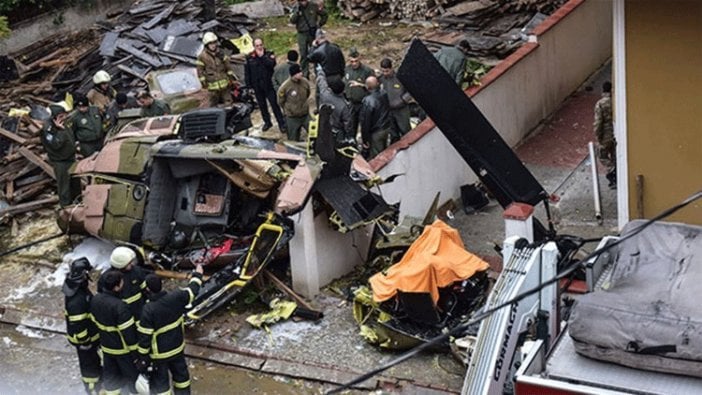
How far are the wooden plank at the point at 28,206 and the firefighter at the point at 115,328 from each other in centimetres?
524

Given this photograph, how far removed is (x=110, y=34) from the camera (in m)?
19.7

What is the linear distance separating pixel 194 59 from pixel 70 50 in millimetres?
3416

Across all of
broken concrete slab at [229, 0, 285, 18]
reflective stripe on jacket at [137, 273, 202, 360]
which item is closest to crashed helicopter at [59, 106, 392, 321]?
reflective stripe on jacket at [137, 273, 202, 360]

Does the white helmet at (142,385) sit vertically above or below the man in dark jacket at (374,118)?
below

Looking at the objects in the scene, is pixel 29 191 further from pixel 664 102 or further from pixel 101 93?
pixel 664 102

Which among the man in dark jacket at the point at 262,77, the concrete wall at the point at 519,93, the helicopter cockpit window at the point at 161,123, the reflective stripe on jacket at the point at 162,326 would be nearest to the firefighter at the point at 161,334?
the reflective stripe on jacket at the point at 162,326

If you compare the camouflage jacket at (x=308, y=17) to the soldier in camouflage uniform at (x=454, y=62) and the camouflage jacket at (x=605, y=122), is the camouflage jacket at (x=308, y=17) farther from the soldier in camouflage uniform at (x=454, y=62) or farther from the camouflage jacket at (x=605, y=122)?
the camouflage jacket at (x=605, y=122)

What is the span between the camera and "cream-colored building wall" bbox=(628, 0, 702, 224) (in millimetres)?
11117

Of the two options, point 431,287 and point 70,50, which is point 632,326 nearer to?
point 431,287

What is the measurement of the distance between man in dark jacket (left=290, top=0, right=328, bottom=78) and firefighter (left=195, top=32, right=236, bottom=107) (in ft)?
5.85

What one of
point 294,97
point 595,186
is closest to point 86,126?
point 294,97

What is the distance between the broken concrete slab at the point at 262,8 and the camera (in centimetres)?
2194

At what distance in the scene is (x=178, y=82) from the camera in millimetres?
17625

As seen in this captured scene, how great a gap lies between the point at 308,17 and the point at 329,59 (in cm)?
228
